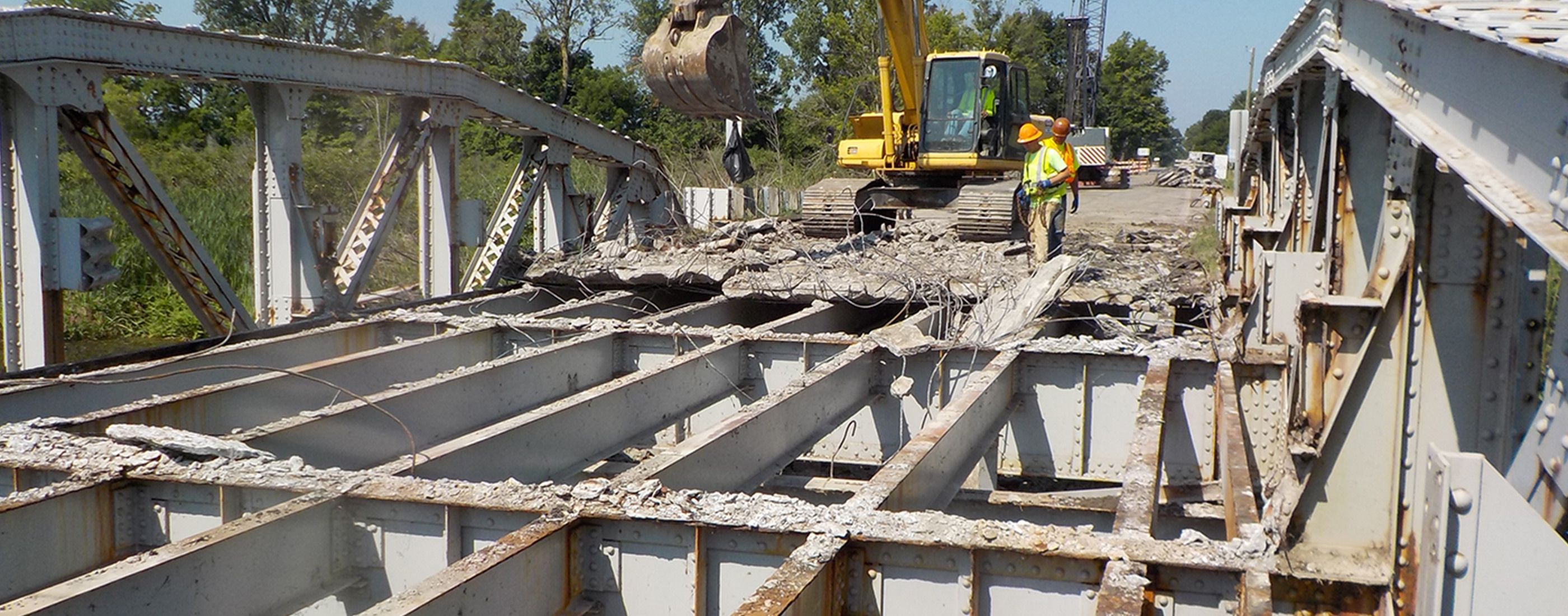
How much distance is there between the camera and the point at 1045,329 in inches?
343

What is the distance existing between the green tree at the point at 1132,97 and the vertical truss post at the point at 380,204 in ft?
212

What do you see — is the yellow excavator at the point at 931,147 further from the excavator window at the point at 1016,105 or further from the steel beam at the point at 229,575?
the steel beam at the point at 229,575

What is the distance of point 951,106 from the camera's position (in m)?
14.7

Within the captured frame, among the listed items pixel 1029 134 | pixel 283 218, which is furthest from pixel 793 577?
pixel 1029 134

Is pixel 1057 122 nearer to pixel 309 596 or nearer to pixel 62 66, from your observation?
pixel 62 66

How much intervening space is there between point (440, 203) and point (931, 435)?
22.4 feet

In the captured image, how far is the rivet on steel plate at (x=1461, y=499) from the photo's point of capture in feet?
7.29

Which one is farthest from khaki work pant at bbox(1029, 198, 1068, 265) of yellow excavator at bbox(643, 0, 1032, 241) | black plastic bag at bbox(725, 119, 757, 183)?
black plastic bag at bbox(725, 119, 757, 183)

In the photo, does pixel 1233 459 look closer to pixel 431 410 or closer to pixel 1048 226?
pixel 431 410

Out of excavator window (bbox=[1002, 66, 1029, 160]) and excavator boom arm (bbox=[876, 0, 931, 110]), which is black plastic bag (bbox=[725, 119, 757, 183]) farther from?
excavator window (bbox=[1002, 66, 1029, 160])

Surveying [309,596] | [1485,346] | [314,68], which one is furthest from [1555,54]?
[314,68]

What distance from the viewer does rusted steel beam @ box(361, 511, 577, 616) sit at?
3.15 metres

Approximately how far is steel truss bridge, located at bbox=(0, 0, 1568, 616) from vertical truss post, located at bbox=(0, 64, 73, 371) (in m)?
0.02

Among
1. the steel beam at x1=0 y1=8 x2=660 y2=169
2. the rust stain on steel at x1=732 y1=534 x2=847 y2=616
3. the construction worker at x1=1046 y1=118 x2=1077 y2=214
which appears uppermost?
the steel beam at x1=0 y1=8 x2=660 y2=169
